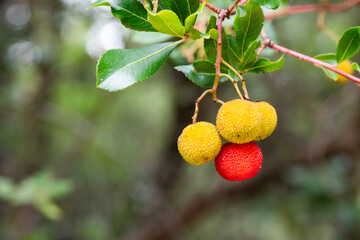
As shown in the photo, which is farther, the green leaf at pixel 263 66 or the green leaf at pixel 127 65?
the green leaf at pixel 263 66

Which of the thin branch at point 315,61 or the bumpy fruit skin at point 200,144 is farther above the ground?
the thin branch at point 315,61

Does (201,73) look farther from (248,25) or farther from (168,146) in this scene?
(168,146)

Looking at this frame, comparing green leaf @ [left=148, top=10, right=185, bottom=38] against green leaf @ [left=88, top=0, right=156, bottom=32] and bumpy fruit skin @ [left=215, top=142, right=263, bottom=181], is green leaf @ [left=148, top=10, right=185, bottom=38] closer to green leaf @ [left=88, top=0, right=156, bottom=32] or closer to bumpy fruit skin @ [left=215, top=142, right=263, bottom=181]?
green leaf @ [left=88, top=0, right=156, bottom=32]

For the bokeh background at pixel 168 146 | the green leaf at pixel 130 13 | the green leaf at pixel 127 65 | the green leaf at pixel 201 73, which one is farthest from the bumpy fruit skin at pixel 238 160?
the bokeh background at pixel 168 146

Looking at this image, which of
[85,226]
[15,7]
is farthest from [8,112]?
[85,226]

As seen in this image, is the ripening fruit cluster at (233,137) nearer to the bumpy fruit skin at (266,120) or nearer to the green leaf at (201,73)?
the bumpy fruit skin at (266,120)

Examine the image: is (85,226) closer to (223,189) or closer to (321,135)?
(223,189)
